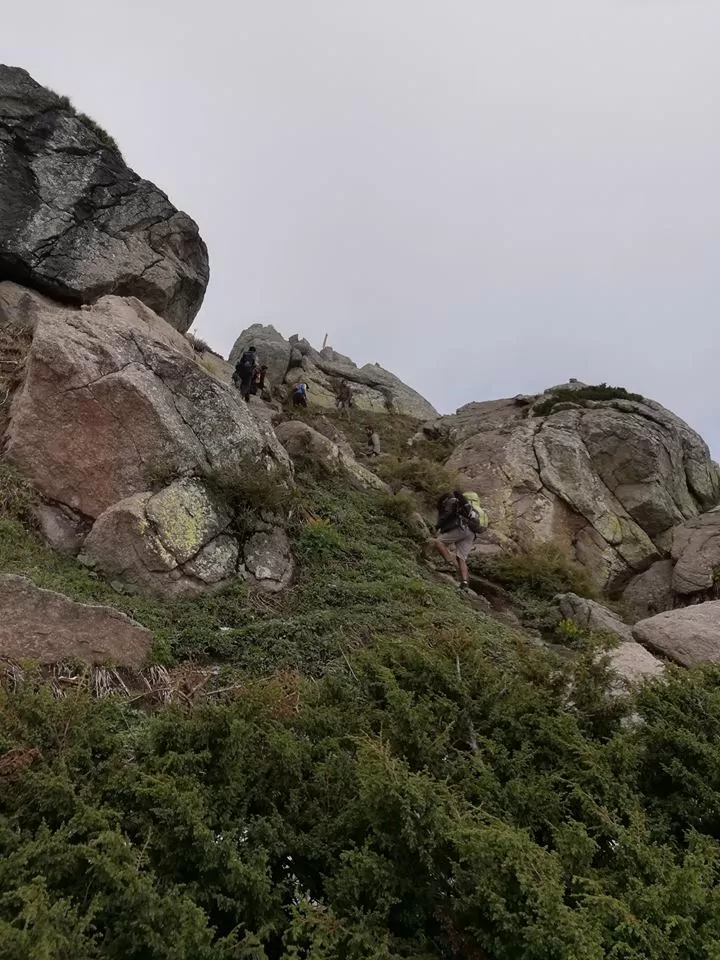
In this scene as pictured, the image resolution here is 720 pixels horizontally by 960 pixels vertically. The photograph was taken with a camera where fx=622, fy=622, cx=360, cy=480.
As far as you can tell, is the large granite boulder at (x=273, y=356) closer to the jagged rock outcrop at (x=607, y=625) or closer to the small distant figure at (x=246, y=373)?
the small distant figure at (x=246, y=373)

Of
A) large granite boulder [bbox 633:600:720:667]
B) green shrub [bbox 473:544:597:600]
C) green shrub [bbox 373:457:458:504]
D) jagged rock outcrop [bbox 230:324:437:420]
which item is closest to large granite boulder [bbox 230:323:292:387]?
jagged rock outcrop [bbox 230:324:437:420]

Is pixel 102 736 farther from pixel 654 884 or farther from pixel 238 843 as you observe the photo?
pixel 654 884

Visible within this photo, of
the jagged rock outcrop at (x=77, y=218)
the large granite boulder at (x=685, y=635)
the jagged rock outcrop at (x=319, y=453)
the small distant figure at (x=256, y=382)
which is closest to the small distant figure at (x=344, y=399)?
the small distant figure at (x=256, y=382)

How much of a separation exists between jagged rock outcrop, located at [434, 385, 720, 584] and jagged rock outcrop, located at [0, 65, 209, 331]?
11.7 meters

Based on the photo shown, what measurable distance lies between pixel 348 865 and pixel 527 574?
1175 cm

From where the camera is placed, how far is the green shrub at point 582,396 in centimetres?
2422

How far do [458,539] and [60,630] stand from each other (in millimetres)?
8928

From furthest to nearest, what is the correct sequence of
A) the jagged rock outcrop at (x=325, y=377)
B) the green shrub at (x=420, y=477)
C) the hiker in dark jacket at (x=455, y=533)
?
the jagged rock outcrop at (x=325, y=377)
the green shrub at (x=420, y=477)
the hiker in dark jacket at (x=455, y=533)

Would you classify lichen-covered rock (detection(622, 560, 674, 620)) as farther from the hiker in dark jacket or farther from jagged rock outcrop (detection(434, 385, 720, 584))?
the hiker in dark jacket

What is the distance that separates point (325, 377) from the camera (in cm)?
3625

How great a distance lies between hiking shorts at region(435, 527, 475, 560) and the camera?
13641 mm

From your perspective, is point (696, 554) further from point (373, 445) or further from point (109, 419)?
point (109, 419)

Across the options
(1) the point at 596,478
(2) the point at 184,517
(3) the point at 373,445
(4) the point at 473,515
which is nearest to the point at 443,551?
(4) the point at 473,515

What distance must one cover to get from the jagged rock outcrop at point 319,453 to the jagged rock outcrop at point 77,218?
6977 millimetres
